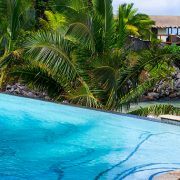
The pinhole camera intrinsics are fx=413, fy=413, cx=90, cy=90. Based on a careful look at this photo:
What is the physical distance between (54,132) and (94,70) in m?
2.62

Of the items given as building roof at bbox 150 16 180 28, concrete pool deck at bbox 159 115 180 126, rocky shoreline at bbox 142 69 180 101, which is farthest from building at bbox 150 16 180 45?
concrete pool deck at bbox 159 115 180 126

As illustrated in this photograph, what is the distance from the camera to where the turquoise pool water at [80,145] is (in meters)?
5.30

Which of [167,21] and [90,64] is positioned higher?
[167,21]

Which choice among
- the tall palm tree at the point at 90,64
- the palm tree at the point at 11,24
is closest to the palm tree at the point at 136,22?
the palm tree at the point at 11,24

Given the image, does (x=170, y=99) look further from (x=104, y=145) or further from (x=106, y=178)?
(x=106, y=178)

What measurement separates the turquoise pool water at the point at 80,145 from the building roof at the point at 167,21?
29.4 metres

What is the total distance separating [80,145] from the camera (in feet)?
22.1

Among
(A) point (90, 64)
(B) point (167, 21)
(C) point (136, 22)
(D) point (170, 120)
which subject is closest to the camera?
(D) point (170, 120)

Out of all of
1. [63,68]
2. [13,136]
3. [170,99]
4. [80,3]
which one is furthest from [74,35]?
[170,99]

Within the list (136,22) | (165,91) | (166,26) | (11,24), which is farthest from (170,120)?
(166,26)

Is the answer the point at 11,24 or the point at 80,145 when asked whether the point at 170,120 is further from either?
the point at 11,24

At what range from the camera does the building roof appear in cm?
3750

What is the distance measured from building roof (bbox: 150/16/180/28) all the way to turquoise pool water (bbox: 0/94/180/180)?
2935 centimetres

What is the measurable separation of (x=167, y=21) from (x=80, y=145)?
33794 mm
